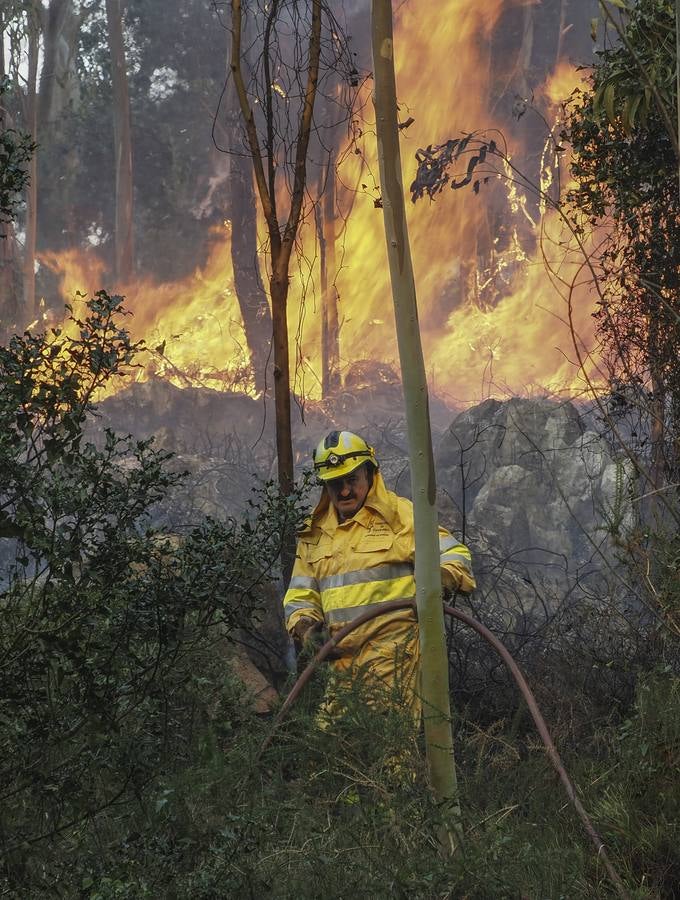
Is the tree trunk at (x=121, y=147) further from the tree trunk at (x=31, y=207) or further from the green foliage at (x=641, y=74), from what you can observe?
the green foliage at (x=641, y=74)

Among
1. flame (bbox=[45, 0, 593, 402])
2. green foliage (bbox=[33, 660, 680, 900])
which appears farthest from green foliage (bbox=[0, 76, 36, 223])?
flame (bbox=[45, 0, 593, 402])

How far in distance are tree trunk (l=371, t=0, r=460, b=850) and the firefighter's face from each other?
5.85 ft

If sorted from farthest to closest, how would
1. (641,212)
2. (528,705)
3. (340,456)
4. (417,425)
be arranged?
1. (641,212)
2. (340,456)
3. (528,705)
4. (417,425)

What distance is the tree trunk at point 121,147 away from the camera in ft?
70.6

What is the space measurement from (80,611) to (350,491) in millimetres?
2550

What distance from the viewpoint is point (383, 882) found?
246 centimetres

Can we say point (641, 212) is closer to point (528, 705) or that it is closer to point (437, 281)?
point (528, 705)

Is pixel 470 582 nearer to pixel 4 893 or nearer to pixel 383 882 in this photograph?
pixel 383 882

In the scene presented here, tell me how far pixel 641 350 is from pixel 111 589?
15.0 ft

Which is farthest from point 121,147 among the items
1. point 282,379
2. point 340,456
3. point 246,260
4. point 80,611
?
point 80,611

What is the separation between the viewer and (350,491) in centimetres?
488

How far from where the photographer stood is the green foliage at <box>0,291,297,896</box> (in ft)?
7.90

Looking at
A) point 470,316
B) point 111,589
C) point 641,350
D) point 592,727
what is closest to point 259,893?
point 111,589

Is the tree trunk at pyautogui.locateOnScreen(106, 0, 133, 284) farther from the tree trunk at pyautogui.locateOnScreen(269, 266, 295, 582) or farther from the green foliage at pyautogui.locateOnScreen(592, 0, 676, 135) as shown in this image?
the green foliage at pyautogui.locateOnScreen(592, 0, 676, 135)
